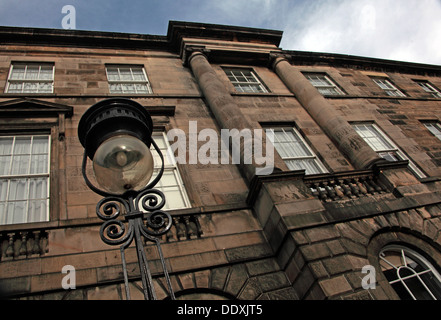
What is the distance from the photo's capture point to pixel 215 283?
19.6 ft

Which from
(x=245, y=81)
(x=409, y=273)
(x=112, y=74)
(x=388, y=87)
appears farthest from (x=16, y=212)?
(x=388, y=87)

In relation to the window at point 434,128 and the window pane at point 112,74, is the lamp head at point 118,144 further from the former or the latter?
the window at point 434,128

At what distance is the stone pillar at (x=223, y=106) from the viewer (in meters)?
8.25

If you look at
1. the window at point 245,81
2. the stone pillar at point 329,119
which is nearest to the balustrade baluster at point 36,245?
the stone pillar at point 329,119

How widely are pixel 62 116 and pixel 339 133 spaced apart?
7.88 m

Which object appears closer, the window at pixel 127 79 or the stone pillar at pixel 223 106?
the stone pillar at pixel 223 106

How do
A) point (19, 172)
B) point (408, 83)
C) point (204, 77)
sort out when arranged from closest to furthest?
point (19, 172)
point (204, 77)
point (408, 83)

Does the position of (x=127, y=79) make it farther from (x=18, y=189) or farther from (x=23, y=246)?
(x=23, y=246)

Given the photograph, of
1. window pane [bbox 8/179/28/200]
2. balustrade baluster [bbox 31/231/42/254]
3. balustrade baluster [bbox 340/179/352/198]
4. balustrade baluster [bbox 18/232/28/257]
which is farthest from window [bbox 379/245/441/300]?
window pane [bbox 8/179/28/200]

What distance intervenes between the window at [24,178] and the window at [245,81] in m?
6.93

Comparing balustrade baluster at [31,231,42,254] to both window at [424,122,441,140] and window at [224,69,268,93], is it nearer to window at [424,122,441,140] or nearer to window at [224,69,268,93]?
window at [224,69,268,93]

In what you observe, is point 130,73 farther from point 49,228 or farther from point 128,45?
point 49,228

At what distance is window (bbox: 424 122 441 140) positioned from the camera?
1311 centimetres
